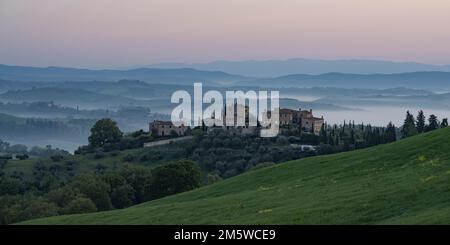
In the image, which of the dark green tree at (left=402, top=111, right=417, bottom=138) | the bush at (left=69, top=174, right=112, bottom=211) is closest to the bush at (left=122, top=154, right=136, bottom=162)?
the dark green tree at (left=402, top=111, right=417, bottom=138)

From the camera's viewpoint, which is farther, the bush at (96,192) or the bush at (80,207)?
the bush at (96,192)

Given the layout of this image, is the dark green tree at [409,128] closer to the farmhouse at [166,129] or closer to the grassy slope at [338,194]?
the grassy slope at [338,194]

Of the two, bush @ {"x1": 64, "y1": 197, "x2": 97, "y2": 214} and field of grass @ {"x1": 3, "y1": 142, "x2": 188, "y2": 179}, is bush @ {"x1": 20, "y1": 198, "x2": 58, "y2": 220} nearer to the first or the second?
bush @ {"x1": 64, "y1": 197, "x2": 97, "y2": 214}

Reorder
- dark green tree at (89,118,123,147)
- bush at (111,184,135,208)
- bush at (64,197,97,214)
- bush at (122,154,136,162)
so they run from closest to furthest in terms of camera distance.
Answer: bush at (64,197,97,214) → bush at (111,184,135,208) → bush at (122,154,136,162) → dark green tree at (89,118,123,147)

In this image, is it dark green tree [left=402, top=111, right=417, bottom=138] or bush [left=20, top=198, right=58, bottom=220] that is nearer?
bush [left=20, top=198, right=58, bottom=220]

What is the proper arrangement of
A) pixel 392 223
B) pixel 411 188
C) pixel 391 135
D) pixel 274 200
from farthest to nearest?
pixel 391 135
pixel 274 200
pixel 411 188
pixel 392 223

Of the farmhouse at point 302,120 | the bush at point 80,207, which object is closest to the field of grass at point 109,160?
the farmhouse at point 302,120

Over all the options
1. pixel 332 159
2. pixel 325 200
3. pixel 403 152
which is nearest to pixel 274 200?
pixel 325 200

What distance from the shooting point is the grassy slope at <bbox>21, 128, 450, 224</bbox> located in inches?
863

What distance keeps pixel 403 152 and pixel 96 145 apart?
355 ft

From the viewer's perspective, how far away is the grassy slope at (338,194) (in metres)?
21.9

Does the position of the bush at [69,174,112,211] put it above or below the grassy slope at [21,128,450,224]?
below

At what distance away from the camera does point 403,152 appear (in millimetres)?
35438

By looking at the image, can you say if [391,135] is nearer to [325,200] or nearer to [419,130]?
[419,130]
